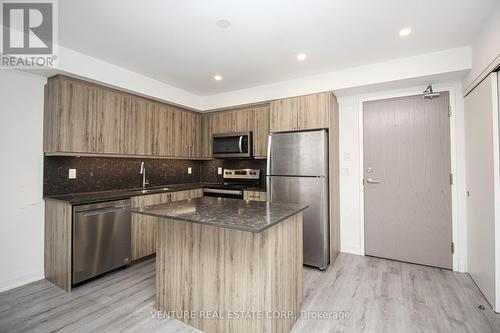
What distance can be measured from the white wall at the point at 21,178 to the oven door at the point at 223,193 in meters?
2.19

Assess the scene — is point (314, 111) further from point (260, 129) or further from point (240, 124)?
point (240, 124)

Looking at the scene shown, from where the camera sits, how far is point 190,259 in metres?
1.90

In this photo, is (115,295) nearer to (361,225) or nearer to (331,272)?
(331,272)

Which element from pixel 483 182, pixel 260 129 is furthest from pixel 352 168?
pixel 260 129

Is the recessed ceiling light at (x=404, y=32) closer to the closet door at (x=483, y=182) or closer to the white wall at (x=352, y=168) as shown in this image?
the closet door at (x=483, y=182)

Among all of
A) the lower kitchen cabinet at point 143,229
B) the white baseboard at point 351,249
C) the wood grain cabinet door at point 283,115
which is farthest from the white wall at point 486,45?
the lower kitchen cabinet at point 143,229

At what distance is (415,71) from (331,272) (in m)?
2.67

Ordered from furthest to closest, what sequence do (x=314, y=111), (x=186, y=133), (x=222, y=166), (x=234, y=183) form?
(x=222, y=166) < (x=234, y=183) < (x=186, y=133) < (x=314, y=111)

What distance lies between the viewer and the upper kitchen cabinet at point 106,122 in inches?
105

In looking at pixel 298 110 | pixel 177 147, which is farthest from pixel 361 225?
pixel 177 147

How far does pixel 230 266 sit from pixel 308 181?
5.88 ft

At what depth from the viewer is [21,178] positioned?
261 cm

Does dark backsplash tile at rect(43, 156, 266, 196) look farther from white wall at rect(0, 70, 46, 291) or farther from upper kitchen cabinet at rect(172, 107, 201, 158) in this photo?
upper kitchen cabinet at rect(172, 107, 201, 158)

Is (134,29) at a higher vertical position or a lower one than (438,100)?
higher
